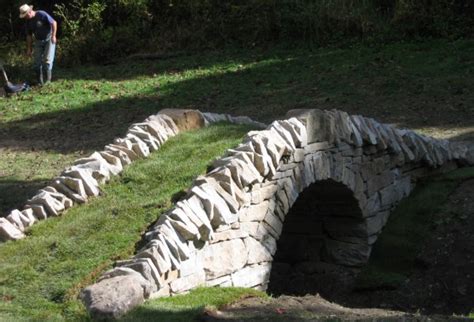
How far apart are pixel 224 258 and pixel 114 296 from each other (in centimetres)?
170

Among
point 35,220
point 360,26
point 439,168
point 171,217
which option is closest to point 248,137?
point 171,217

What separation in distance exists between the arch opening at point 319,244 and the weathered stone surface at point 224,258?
215 cm

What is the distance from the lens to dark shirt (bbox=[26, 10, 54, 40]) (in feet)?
57.5

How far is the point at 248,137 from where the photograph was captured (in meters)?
8.18

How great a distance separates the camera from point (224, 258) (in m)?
7.42

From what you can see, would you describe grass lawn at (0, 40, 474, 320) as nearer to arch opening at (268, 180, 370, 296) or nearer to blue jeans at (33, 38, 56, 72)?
blue jeans at (33, 38, 56, 72)

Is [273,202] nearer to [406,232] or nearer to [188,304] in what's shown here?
[188,304]

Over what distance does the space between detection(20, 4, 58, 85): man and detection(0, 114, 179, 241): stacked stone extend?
9054 mm

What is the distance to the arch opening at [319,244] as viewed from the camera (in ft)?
32.3

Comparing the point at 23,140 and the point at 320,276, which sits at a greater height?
the point at 23,140

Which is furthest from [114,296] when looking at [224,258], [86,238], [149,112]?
[149,112]

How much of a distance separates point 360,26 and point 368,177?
9478 mm

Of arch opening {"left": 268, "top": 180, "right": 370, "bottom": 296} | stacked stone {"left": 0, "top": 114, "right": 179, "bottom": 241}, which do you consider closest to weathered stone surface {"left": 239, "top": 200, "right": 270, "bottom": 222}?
stacked stone {"left": 0, "top": 114, "right": 179, "bottom": 241}

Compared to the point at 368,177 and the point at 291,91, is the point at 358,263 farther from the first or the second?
the point at 291,91
